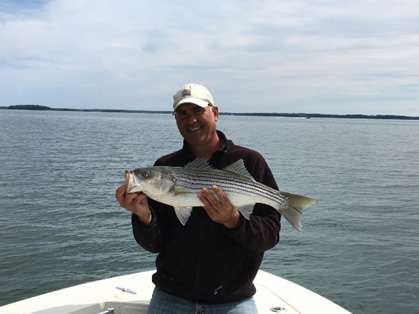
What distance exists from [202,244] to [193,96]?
1.47 meters

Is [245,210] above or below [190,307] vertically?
above

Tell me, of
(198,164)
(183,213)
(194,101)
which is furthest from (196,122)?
(183,213)

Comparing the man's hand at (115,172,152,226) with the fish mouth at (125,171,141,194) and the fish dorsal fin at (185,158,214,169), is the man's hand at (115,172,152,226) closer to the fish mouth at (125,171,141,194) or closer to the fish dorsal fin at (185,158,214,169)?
the fish mouth at (125,171,141,194)

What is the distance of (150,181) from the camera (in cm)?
370

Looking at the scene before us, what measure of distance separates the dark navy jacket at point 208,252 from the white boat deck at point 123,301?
35.9 inches

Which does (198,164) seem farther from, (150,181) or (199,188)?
(150,181)

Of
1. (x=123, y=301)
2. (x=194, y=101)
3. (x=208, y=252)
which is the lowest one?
(x=123, y=301)

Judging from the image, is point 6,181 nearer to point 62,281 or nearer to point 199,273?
point 62,281

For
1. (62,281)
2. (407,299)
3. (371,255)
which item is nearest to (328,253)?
(371,255)

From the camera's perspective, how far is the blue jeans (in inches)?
161

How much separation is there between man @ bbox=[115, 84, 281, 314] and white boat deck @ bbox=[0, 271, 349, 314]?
862 millimetres

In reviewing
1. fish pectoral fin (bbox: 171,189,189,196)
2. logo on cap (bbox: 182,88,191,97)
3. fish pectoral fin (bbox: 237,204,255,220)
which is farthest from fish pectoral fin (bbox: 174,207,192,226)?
logo on cap (bbox: 182,88,191,97)

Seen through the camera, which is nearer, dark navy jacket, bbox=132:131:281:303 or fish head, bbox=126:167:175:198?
fish head, bbox=126:167:175:198

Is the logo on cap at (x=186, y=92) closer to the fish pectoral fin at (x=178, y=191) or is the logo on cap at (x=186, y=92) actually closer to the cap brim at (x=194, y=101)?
the cap brim at (x=194, y=101)
